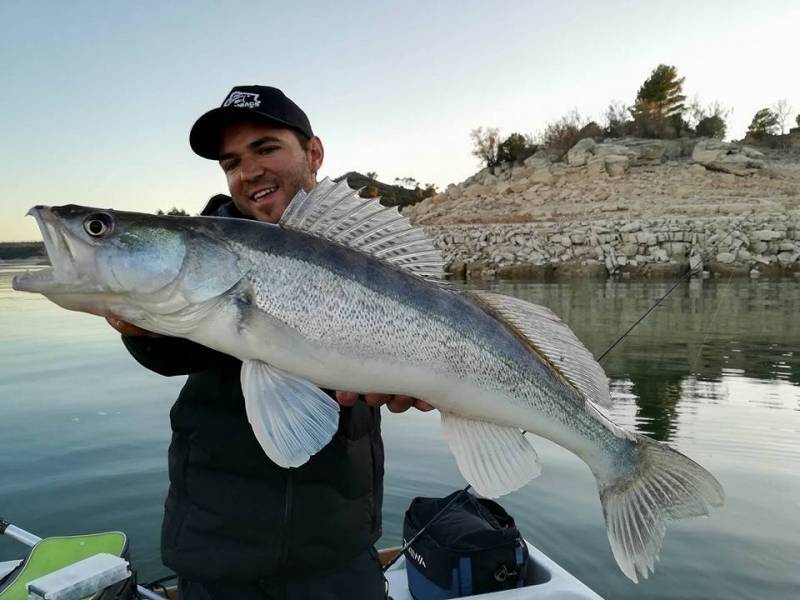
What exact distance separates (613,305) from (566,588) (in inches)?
626

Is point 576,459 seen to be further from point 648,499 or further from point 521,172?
point 521,172

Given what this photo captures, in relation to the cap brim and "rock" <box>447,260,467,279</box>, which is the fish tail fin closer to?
the cap brim

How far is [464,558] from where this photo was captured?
329 centimetres

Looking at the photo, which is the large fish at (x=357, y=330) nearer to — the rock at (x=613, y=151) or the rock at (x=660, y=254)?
the rock at (x=660, y=254)

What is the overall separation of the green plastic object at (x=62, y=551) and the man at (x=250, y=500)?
4.75ft

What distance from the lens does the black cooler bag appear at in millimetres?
3289

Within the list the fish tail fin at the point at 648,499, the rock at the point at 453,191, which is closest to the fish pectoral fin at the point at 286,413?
the fish tail fin at the point at 648,499

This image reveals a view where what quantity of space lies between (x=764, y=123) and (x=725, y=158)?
1066 cm

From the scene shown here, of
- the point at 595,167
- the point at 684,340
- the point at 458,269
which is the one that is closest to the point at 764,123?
the point at 595,167

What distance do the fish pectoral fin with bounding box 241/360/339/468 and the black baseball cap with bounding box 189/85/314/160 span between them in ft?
4.44

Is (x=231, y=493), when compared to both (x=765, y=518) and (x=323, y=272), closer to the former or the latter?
(x=323, y=272)

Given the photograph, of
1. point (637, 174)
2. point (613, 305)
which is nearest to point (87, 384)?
point (613, 305)

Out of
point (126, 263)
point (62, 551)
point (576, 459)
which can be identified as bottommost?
point (576, 459)

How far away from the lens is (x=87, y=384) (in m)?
10.4
